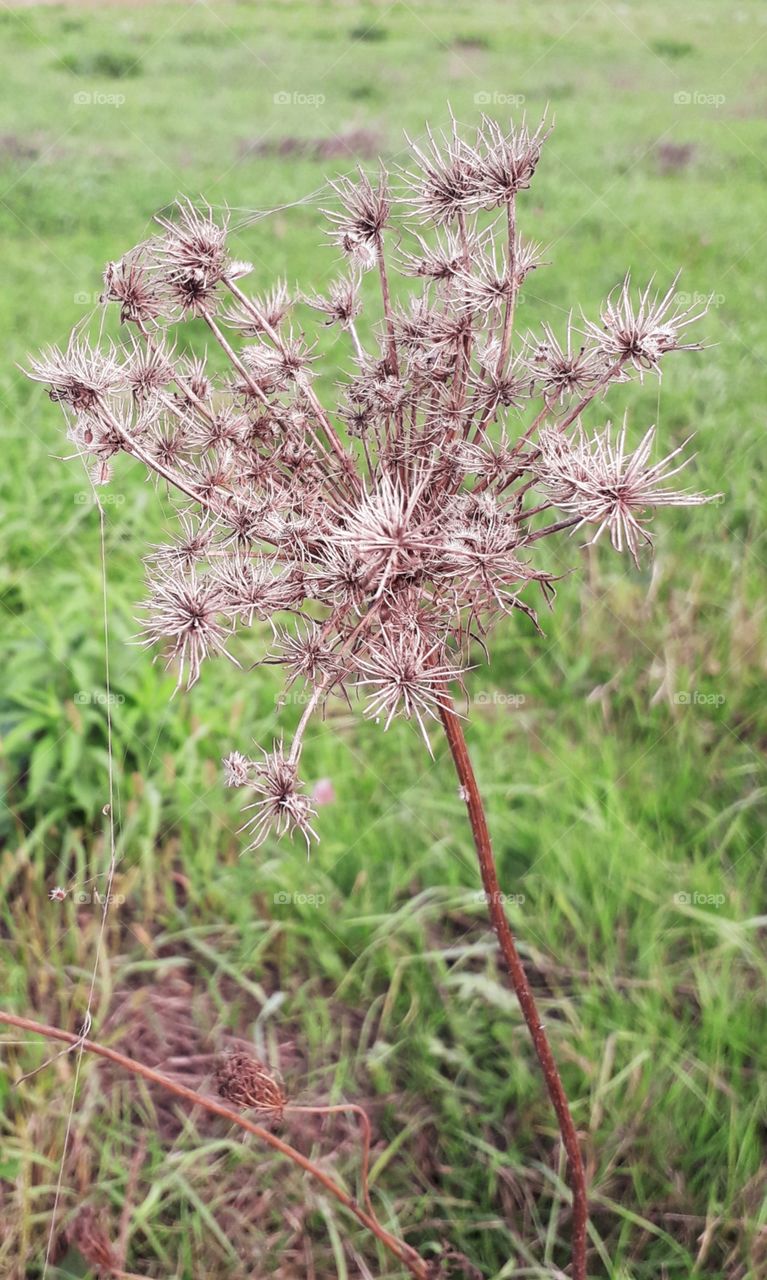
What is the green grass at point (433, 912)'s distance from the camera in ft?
3.21

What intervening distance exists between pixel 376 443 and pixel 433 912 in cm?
→ 78

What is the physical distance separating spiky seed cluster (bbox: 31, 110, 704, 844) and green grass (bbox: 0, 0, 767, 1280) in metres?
0.21

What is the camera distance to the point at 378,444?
536 millimetres

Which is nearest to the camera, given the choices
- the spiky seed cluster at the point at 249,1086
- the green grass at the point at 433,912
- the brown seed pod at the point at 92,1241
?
the spiky seed cluster at the point at 249,1086

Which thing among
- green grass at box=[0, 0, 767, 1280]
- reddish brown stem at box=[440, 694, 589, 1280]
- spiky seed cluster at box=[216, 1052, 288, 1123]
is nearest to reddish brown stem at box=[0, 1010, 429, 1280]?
spiky seed cluster at box=[216, 1052, 288, 1123]

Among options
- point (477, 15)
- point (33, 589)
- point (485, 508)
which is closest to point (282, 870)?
point (33, 589)

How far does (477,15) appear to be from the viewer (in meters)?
3.09

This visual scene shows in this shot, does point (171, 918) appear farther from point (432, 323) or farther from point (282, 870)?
point (432, 323)

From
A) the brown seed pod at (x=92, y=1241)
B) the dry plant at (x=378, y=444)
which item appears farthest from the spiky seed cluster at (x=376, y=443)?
the brown seed pod at (x=92, y=1241)

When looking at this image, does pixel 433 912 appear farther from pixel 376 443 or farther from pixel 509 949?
pixel 376 443

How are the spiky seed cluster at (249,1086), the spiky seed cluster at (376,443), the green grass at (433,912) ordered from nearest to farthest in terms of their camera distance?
the spiky seed cluster at (376,443) < the spiky seed cluster at (249,1086) < the green grass at (433,912)

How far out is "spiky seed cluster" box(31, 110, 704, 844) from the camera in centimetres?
45

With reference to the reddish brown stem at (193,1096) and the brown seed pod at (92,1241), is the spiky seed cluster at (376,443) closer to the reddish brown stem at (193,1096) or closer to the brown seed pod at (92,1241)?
the reddish brown stem at (193,1096)

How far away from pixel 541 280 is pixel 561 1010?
158cm
